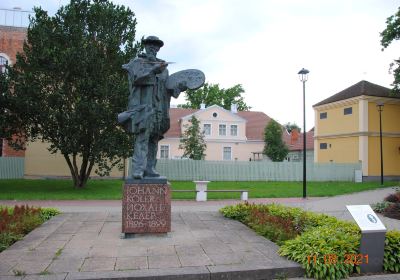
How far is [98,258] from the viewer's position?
6.27 m

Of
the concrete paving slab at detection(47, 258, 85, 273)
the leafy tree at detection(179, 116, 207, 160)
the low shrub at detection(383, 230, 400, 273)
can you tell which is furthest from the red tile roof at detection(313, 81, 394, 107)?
the concrete paving slab at detection(47, 258, 85, 273)

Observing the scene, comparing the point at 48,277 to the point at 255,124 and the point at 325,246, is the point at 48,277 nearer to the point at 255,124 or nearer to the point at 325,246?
the point at 325,246

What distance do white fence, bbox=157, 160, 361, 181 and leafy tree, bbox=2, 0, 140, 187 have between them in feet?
35.0

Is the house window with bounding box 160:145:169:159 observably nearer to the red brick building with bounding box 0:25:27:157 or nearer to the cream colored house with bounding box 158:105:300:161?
the cream colored house with bounding box 158:105:300:161

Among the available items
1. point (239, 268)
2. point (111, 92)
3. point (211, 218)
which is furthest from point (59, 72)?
point (239, 268)

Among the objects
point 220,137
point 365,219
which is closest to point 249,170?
point 220,137

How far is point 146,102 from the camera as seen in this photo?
8.20m

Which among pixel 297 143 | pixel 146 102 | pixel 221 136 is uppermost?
pixel 221 136

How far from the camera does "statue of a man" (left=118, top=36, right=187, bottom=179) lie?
7.98m

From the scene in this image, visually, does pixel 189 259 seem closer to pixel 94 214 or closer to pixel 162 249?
pixel 162 249

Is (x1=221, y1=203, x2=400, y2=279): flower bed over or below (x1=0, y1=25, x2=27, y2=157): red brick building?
below

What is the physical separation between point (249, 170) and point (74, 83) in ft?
55.8

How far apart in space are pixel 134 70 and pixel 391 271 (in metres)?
5.74
